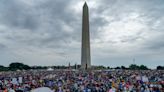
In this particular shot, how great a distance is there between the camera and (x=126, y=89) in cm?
2488

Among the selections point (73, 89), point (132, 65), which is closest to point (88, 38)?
point (73, 89)

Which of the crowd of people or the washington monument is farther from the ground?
the washington monument

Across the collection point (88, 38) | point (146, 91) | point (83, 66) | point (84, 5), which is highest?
point (84, 5)

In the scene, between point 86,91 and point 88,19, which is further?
point 88,19

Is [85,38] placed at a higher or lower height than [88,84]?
higher

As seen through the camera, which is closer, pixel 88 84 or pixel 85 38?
pixel 88 84

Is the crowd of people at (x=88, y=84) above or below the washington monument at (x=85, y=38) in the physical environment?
below

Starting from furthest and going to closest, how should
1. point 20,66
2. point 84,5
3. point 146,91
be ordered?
1. point 20,66
2. point 84,5
3. point 146,91

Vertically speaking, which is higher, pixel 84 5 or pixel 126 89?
pixel 84 5

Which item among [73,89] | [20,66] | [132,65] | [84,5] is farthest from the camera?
[20,66]

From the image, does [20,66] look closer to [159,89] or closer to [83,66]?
[83,66]

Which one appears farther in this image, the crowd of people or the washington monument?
the washington monument

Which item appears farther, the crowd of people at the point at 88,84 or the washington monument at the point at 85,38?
the washington monument at the point at 85,38

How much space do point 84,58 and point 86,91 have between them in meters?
33.3
